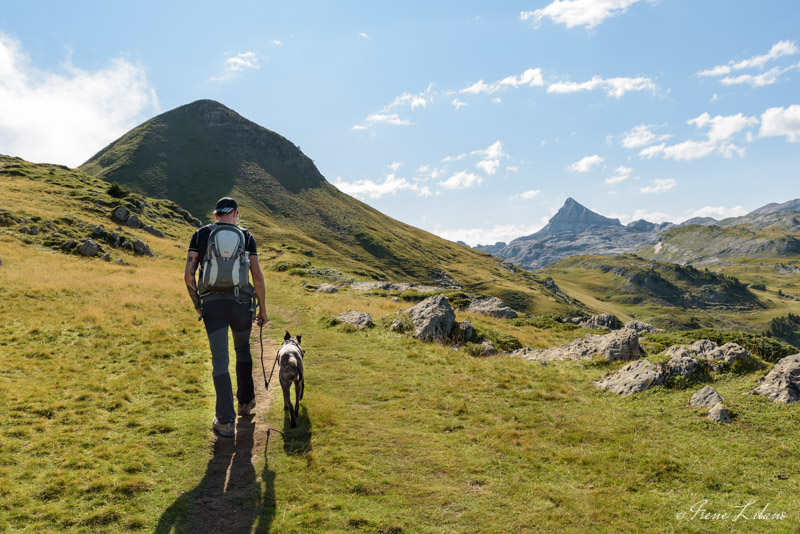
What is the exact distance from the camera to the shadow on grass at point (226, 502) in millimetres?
5648

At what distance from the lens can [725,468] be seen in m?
7.35

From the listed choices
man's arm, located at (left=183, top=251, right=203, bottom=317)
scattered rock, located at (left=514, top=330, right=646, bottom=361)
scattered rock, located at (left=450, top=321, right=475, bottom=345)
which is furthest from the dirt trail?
scattered rock, located at (left=514, top=330, right=646, bottom=361)

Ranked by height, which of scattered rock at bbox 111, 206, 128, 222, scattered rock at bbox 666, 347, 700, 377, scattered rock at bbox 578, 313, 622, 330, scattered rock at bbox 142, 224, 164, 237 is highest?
scattered rock at bbox 111, 206, 128, 222

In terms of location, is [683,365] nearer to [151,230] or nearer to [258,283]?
[258,283]

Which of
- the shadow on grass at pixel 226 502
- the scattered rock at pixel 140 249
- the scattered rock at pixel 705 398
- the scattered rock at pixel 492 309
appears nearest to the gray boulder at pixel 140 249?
the scattered rock at pixel 140 249

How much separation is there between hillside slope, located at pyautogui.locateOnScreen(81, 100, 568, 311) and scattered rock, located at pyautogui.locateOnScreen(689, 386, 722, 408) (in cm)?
10193

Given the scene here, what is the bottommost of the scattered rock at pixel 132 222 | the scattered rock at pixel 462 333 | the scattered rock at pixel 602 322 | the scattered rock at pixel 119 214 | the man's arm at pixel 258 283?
the scattered rock at pixel 602 322

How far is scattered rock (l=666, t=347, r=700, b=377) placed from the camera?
37.7 ft

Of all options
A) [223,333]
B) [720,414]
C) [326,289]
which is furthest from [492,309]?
[223,333]

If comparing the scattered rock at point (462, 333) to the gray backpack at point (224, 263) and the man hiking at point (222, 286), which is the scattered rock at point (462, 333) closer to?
the man hiking at point (222, 286)

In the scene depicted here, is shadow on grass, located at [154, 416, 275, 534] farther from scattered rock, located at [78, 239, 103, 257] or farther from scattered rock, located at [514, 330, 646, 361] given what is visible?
scattered rock, located at [78, 239, 103, 257]

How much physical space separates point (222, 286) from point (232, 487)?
3.66m

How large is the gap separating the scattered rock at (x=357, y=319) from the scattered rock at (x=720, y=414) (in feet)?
49.3

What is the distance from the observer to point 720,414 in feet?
30.0
